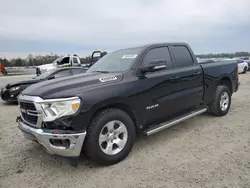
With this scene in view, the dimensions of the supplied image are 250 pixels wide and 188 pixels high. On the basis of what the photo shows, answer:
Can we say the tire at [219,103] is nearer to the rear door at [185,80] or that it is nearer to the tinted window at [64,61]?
the rear door at [185,80]

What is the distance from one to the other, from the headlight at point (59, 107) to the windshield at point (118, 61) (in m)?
1.21

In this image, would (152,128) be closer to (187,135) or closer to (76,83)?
(187,135)

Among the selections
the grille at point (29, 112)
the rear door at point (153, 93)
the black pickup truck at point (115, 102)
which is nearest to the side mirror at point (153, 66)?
the black pickup truck at point (115, 102)

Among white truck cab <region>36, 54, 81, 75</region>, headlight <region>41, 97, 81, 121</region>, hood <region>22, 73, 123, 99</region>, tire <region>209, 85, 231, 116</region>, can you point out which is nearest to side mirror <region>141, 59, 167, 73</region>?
hood <region>22, 73, 123, 99</region>

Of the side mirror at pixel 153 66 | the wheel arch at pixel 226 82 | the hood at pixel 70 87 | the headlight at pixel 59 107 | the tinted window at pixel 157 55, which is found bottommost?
the wheel arch at pixel 226 82

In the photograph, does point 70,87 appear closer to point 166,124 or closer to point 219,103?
point 166,124

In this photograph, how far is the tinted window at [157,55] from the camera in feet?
12.4

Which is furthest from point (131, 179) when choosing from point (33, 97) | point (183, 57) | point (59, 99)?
point (183, 57)

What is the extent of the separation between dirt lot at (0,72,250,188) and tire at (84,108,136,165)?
6.2 inches

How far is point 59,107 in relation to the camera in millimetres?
2752

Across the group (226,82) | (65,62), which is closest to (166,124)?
(226,82)

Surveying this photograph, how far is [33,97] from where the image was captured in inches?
115

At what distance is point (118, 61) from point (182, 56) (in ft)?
4.76

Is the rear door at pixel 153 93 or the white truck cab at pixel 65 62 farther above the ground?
the white truck cab at pixel 65 62
